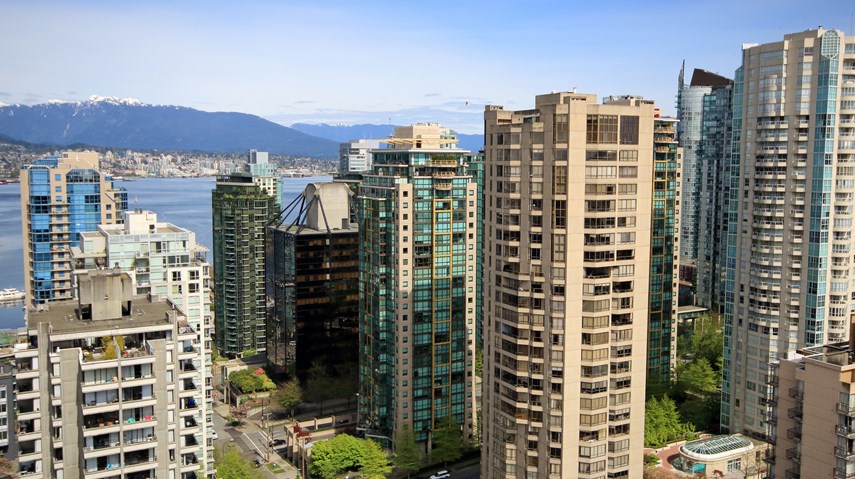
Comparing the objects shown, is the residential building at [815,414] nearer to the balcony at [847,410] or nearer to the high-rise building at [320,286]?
the balcony at [847,410]

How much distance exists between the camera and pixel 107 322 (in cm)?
2942

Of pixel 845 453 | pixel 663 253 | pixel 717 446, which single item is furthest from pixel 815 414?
pixel 663 253

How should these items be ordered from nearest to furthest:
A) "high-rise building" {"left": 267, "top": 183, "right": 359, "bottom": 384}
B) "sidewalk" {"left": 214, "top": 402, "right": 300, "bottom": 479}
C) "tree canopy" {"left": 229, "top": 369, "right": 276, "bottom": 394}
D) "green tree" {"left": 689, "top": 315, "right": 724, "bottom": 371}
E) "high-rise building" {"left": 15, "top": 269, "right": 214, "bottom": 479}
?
"high-rise building" {"left": 15, "top": 269, "right": 214, "bottom": 479}, "sidewalk" {"left": 214, "top": 402, "right": 300, "bottom": 479}, "high-rise building" {"left": 267, "top": 183, "right": 359, "bottom": 384}, "green tree" {"left": 689, "top": 315, "right": 724, "bottom": 371}, "tree canopy" {"left": 229, "top": 369, "right": 276, "bottom": 394}

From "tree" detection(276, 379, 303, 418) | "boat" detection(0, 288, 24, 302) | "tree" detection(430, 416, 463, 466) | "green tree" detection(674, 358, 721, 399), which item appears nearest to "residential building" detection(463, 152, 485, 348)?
"tree" detection(430, 416, 463, 466)

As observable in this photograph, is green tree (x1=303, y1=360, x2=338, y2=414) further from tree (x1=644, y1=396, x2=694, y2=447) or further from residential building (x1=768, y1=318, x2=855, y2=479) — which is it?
residential building (x1=768, y1=318, x2=855, y2=479)

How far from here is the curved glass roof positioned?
157 ft

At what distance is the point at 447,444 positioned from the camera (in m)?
54.6

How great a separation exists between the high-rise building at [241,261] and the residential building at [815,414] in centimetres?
6431

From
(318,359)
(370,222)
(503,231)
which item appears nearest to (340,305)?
(318,359)

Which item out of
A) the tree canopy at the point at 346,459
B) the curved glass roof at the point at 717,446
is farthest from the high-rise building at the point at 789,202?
the tree canopy at the point at 346,459

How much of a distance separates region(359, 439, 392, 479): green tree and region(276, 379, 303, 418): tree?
49.1 feet

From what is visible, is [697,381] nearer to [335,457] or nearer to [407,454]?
[407,454]

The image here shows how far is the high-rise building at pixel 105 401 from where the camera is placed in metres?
26.6

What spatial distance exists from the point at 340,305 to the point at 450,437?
21.5 meters
